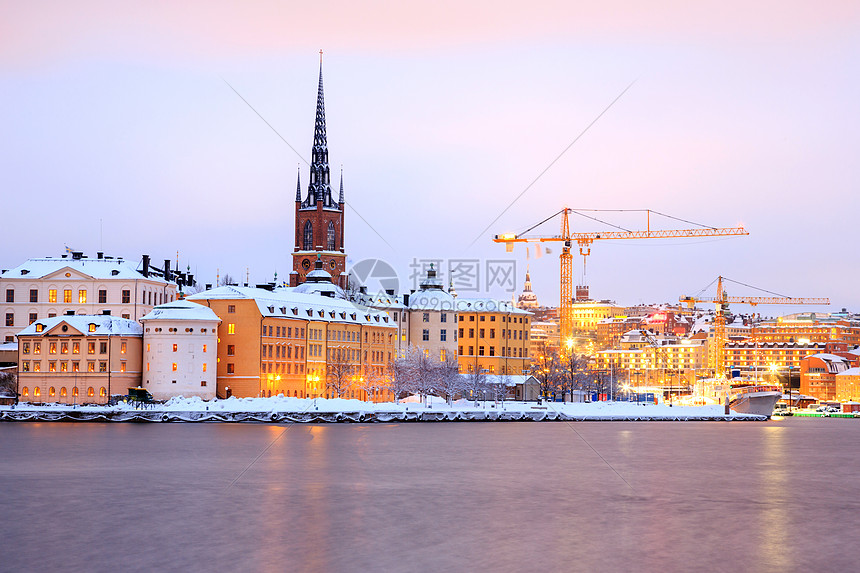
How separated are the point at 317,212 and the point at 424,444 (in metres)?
88.2

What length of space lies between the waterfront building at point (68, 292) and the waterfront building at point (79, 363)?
41.0ft

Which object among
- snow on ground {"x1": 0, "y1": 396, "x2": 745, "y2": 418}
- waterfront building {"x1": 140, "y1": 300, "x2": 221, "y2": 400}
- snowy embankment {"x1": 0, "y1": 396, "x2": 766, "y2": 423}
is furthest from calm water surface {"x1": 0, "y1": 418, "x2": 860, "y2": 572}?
waterfront building {"x1": 140, "y1": 300, "x2": 221, "y2": 400}

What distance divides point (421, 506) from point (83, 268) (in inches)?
3239

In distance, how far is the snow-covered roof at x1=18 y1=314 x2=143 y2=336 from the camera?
93.5 meters

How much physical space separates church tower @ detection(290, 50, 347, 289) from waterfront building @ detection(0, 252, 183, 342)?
36.4 meters

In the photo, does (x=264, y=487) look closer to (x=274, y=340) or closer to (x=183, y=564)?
(x=183, y=564)

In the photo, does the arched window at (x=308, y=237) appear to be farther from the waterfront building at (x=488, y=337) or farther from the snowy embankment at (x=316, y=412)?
the snowy embankment at (x=316, y=412)

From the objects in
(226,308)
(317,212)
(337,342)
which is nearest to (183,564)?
(226,308)

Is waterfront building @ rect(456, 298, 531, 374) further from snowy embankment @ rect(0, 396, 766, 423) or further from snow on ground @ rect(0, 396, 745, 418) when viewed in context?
snowy embankment @ rect(0, 396, 766, 423)

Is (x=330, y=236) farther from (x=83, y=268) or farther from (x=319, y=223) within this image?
(x=83, y=268)

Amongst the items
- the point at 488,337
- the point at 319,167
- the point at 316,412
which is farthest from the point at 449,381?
the point at 319,167

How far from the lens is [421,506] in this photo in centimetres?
3391

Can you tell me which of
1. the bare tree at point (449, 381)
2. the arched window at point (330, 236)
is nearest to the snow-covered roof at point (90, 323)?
the bare tree at point (449, 381)

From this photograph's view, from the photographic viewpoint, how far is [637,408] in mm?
100938
